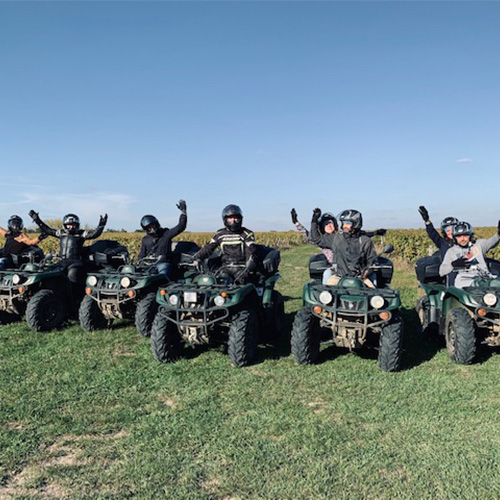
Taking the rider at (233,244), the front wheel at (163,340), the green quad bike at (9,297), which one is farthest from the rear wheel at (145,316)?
the green quad bike at (9,297)

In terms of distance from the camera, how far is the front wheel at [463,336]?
595 centimetres

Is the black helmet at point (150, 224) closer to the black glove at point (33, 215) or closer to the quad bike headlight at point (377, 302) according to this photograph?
the black glove at point (33, 215)

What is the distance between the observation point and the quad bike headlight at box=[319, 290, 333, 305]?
5.89 meters

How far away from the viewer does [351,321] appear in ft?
19.6

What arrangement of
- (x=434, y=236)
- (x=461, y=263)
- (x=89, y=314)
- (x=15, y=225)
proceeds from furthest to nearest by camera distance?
(x=15, y=225) → (x=434, y=236) → (x=89, y=314) → (x=461, y=263)

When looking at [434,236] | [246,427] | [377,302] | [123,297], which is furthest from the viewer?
[434,236]

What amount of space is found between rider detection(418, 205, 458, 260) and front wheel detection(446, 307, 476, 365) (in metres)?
1.70

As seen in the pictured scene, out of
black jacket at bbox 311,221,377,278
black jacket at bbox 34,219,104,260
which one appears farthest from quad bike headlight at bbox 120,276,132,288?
black jacket at bbox 311,221,377,278

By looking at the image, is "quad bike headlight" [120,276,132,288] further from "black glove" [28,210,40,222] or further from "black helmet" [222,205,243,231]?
"black glove" [28,210,40,222]

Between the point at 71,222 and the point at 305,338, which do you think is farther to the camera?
the point at 71,222

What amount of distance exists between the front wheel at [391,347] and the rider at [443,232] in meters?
2.35

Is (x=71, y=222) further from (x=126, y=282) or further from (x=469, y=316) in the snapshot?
(x=469, y=316)

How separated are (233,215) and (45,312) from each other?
3.67m

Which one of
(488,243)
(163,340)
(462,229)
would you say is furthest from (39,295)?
(488,243)
